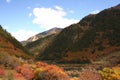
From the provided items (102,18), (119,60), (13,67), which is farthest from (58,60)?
(13,67)

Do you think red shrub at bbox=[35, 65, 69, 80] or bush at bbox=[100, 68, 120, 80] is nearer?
bush at bbox=[100, 68, 120, 80]

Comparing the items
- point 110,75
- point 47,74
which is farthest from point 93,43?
point 110,75

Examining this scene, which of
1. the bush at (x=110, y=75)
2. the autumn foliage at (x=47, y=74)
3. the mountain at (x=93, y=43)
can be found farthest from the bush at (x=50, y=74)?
the mountain at (x=93, y=43)

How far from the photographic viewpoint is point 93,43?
7092 inches

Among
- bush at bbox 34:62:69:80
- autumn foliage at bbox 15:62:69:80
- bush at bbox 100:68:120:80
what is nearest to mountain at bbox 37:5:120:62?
autumn foliage at bbox 15:62:69:80

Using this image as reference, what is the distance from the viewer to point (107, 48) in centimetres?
16938

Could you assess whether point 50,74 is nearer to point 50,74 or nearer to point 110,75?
point 50,74

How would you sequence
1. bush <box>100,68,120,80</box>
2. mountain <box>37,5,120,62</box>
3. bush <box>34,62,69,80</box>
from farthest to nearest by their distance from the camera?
1. mountain <box>37,5,120,62</box>
2. bush <box>34,62,69,80</box>
3. bush <box>100,68,120,80</box>

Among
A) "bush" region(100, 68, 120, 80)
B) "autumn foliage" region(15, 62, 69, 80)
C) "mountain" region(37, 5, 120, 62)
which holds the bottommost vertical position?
"bush" region(100, 68, 120, 80)

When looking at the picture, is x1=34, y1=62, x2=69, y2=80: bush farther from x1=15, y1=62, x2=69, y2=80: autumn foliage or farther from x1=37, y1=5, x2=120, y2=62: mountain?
x1=37, y1=5, x2=120, y2=62: mountain

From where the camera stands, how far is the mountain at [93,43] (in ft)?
550

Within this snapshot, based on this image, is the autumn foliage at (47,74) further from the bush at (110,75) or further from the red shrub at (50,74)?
the bush at (110,75)

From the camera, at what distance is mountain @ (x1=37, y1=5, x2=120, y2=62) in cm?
16762

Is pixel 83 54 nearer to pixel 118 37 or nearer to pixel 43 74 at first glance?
pixel 118 37
